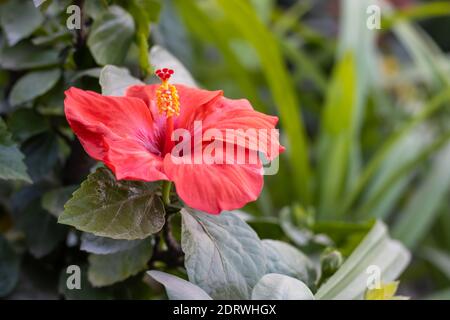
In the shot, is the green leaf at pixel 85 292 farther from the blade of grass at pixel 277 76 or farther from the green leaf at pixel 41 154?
the blade of grass at pixel 277 76

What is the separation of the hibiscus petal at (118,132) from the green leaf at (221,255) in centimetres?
6

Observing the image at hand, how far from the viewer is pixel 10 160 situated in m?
0.47

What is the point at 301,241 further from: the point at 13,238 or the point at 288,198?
the point at 288,198

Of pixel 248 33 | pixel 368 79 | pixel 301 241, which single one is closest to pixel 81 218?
pixel 301 241

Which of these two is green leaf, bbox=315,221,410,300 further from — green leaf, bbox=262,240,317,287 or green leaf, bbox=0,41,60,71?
green leaf, bbox=0,41,60,71

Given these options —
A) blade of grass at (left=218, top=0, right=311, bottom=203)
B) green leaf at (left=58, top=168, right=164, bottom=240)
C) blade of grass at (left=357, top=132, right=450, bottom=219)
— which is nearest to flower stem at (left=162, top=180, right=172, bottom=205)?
green leaf at (left=58, top=168, right=164, bottom=240)

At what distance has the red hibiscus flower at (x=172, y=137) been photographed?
0.38 m

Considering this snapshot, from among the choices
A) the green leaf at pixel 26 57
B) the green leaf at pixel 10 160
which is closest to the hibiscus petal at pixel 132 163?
the green leaf at pixel 10 160

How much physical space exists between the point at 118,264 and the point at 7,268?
128 millimetres

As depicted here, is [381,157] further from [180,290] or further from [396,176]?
[180,290]

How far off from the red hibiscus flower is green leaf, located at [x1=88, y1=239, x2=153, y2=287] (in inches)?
3.5

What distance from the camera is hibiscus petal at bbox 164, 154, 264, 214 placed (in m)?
0.37

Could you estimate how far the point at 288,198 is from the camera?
3.59 feet
